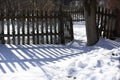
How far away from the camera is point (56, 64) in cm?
848

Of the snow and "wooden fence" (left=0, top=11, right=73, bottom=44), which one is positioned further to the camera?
"wooden fence" (left=0, top=11, right=73, bottom=44)

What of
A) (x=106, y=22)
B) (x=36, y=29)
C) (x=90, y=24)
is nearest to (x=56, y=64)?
(x=90, y=24)

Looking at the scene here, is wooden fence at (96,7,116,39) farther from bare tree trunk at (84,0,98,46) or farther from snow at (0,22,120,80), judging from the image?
snow at (0,22,120,80)

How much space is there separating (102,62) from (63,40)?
200 inches

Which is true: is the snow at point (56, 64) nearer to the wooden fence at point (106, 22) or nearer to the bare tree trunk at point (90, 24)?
the bare tree trunk at point (90, 24)

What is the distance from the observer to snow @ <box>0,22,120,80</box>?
7.08m

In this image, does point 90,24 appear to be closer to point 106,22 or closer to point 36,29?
point 106,22

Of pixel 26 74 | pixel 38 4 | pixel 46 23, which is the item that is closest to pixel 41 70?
pixel 26 74

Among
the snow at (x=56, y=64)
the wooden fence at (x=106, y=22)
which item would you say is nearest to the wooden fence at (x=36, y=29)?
the snow at (x=56, y=64)

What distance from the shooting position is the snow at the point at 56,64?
7.08 meters

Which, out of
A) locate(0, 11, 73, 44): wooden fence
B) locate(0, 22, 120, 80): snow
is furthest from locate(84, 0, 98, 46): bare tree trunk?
locate(0, 11, 73, 44): wooden fence

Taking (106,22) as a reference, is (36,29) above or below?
below

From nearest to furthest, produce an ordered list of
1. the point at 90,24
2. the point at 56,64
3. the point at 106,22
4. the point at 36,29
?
1. the point at 56,64
2. the point at 90,24
3. the point at 36,29
4. the point at 106,22

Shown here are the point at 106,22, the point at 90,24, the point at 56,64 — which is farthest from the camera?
the point at 106,22
